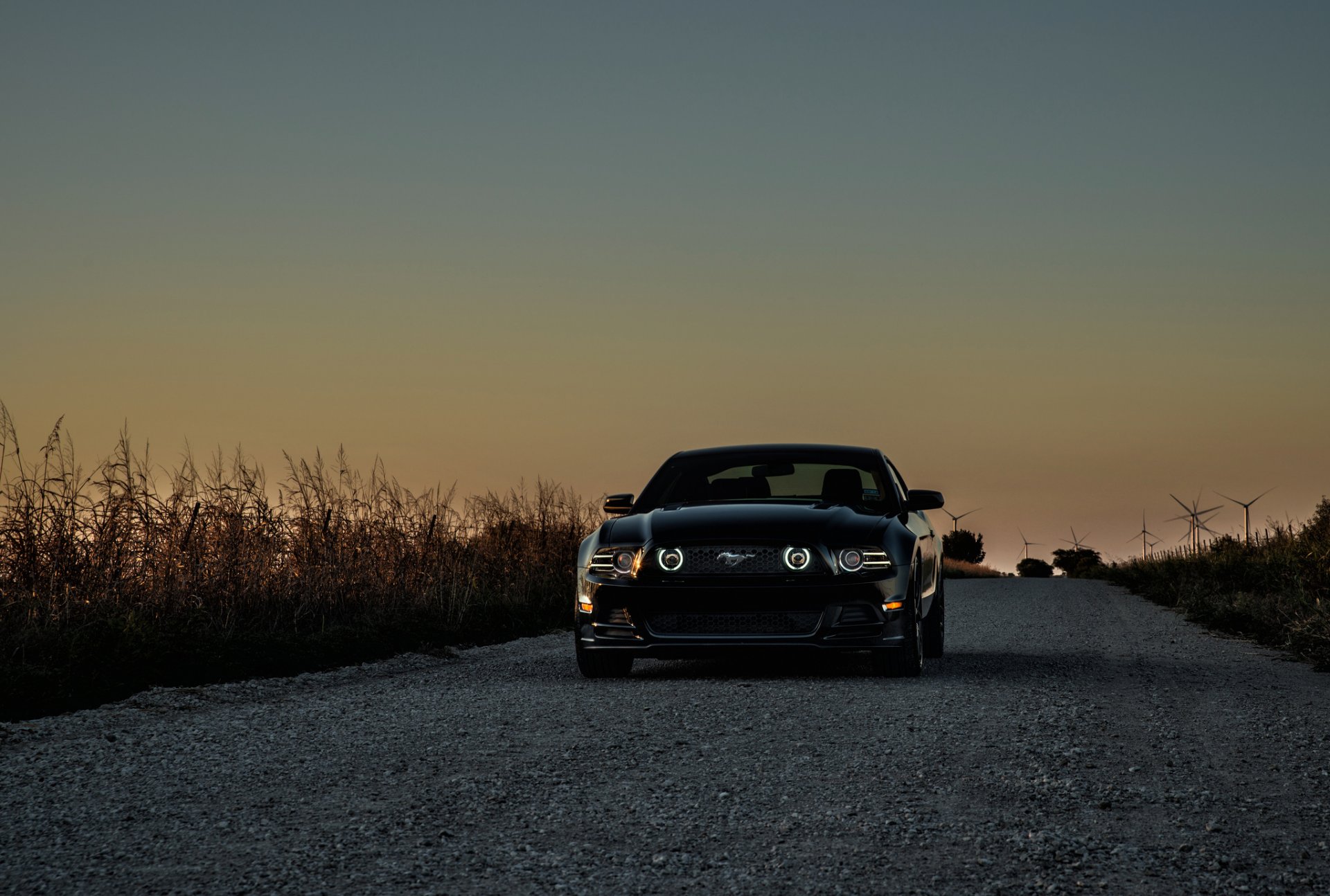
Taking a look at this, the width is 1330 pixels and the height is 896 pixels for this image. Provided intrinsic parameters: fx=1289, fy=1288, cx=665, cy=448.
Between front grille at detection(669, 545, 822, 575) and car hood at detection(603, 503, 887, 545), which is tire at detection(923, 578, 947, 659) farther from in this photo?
front grille at detection(669, 545, 822, 575)

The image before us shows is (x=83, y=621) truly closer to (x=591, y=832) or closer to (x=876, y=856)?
(x=591, y=832)

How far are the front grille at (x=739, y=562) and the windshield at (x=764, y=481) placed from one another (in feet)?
3.48

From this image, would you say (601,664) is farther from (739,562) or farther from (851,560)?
(851,560)

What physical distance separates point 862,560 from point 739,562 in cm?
83

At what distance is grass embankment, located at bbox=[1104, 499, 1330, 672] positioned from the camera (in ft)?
37.3

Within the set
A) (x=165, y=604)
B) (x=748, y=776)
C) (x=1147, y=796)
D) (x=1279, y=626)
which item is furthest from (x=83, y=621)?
(x=1279, y=626)

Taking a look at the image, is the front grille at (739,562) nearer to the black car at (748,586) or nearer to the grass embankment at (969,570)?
the black car at (748,586)

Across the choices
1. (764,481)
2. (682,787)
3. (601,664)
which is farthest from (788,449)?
(682,787)

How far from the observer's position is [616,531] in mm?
9055

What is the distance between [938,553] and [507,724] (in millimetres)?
5660

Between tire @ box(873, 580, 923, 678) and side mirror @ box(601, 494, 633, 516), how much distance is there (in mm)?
2137

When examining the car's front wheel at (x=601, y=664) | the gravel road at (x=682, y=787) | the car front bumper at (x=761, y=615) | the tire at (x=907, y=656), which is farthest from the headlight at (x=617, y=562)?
the tire at (x=907, y=656)

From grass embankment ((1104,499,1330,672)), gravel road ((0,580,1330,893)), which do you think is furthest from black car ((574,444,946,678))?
grass embankment ((1104,499,1330,672))

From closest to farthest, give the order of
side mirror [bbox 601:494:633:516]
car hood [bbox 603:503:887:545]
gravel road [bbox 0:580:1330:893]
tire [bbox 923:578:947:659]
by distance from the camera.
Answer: gravel road [bbox 0:580:1330:893] < car hood [bbox 603:503:887:545] < side mirror [bbox 601:494:633:516] < tire [bbox 923:578:947:659]
